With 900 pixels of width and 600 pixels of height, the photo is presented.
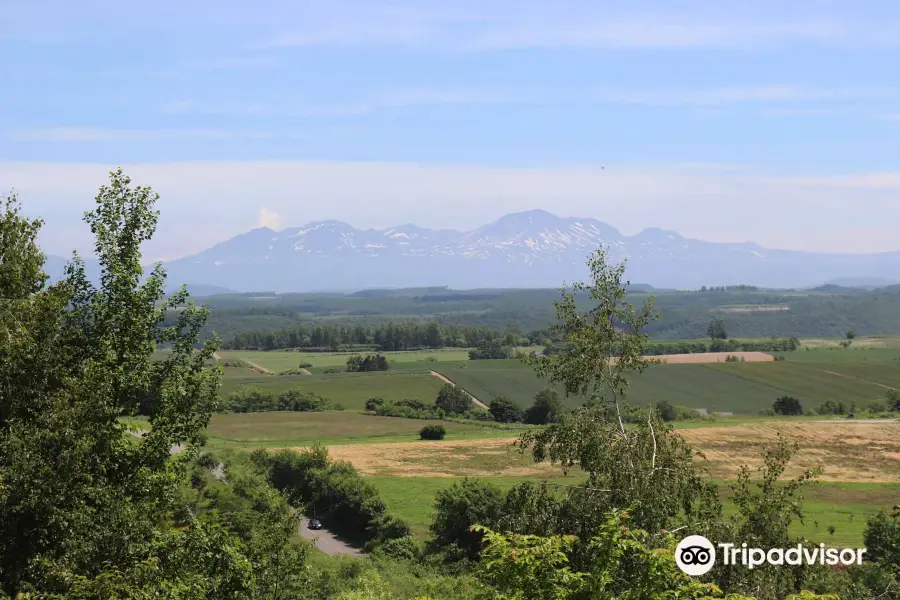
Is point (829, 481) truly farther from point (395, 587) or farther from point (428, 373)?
point (428, 373)

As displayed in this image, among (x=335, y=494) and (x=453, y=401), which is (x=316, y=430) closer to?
(x=453, y=401)

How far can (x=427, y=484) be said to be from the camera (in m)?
69.8

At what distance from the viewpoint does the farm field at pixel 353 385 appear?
423 ft

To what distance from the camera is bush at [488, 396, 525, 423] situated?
11575 centimetres

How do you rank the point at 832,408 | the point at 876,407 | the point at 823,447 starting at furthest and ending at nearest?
the point at 832,408 < the point at 876,407 < the point at 823,447

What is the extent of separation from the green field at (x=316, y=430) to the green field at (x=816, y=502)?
899 inches

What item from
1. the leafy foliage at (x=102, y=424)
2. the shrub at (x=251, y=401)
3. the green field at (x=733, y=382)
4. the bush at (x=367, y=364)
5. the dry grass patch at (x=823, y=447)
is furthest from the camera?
the bush at (x=367, y=364)

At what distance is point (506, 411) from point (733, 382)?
4489 centimetres

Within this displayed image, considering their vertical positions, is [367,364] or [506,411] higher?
[367,364]

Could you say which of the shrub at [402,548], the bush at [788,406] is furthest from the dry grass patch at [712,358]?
the shrub at [402,548]

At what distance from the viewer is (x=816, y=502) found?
204 feet

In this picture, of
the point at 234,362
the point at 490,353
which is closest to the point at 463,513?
the point at 490,353

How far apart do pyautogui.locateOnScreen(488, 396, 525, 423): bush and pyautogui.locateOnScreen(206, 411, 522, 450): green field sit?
735 centimetres

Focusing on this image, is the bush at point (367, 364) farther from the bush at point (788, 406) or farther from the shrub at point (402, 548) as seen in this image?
the shrub at point (402, 548)
